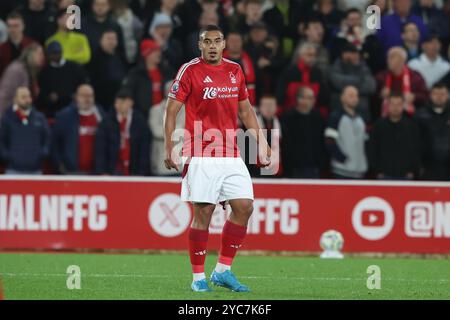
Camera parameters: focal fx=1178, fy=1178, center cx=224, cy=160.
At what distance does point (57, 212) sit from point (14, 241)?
677 mm

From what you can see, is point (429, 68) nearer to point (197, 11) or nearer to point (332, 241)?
point (197, 11)

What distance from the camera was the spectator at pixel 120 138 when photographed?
16266mm

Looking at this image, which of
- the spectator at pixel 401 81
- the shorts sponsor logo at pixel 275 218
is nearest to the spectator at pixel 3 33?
the shorts sponsor logo at pixel 275 218

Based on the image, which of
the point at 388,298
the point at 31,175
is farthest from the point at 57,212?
the point at 388,298

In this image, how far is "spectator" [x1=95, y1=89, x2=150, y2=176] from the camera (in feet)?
53.4

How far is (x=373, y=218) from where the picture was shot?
15734 mm

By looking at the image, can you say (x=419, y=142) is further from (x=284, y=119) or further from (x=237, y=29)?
(x=237, y=29)

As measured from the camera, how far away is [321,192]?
1580 cm

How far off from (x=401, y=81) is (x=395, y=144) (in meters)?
1.29

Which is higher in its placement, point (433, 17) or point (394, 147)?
point (433, 17)

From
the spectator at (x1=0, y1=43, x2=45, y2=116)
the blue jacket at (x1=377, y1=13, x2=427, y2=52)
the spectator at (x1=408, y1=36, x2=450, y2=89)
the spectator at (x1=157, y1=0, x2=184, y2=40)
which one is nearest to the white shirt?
the spectator at (x1=408, y1=36, x2=450, y2=89)

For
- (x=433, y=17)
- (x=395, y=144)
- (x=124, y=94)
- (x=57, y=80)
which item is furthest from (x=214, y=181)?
(x=433, y=17)

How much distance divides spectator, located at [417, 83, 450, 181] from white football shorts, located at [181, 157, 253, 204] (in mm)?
7153

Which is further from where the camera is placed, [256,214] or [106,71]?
[106,71]
